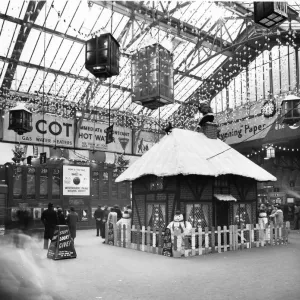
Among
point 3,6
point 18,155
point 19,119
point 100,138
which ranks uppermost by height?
point 3,6

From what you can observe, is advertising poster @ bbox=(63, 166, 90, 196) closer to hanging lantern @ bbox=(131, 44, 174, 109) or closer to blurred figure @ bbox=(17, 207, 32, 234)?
blurred figure @ bbox=(17, 207, 32, 234)

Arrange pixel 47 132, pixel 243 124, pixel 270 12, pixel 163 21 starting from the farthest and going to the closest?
pixel 243 124 → pixel 47 132 → pixel 163 21 → pixel 270 12

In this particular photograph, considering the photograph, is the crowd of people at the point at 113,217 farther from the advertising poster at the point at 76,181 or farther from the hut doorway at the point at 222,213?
the advertising poster at the point at 76,181

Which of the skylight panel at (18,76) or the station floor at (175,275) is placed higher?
the skylight panel at (18,76)

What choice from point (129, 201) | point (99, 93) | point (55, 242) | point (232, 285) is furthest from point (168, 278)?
point (99, 93)

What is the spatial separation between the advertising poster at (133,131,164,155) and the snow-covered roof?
14.7 m

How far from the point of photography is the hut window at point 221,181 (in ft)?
44.8

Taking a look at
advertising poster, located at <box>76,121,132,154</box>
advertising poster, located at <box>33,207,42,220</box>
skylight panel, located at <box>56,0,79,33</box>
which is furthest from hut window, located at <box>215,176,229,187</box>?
advertising poster, located at <box>76,121,132,154</box>

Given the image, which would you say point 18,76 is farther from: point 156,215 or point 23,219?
point 156,215

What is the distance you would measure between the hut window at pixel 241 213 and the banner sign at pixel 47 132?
12772 millimetres

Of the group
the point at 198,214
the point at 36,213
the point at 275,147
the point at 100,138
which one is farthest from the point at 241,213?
the point at 100,138

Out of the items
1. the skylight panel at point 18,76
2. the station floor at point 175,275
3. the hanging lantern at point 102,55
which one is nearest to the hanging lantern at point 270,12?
the hanging lantern at point 102,55

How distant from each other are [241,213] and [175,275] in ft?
22.4

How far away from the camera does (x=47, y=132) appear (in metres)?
24.8
